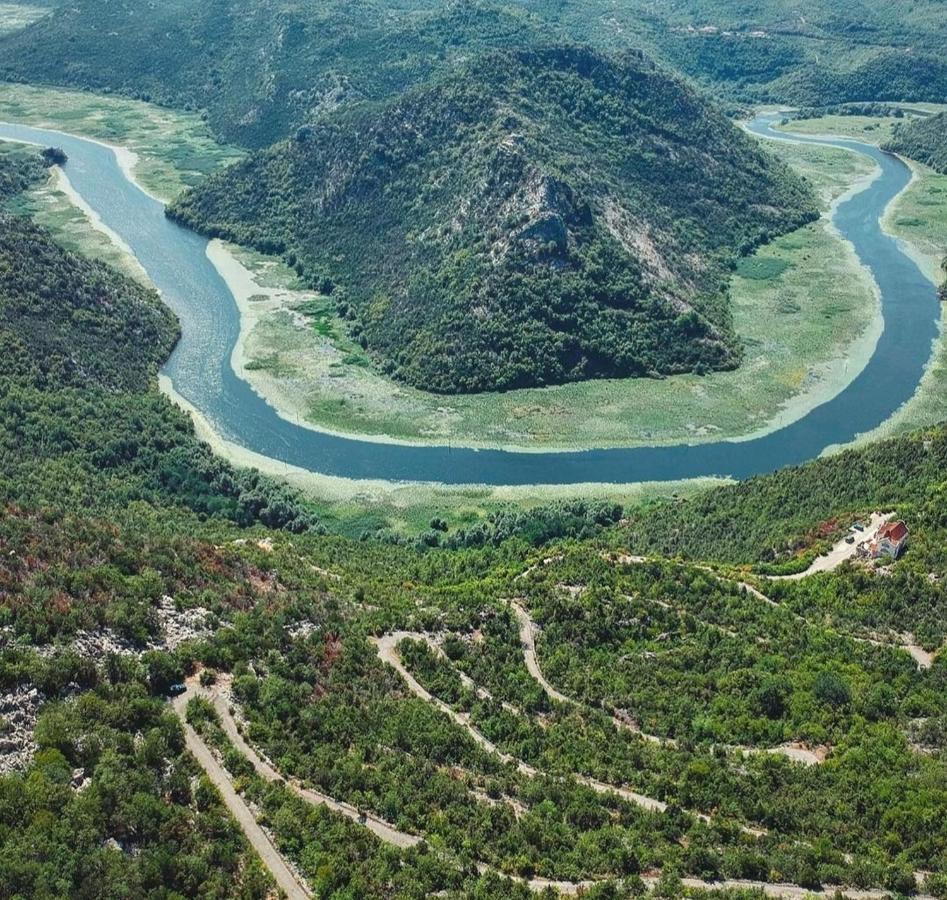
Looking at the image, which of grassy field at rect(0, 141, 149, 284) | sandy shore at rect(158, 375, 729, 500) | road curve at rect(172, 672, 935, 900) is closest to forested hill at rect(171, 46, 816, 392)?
grassy field at rect(0, 141, 149, 284)

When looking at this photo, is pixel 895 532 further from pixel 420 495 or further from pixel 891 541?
pixel 420 495

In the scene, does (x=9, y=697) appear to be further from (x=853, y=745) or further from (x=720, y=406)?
(x=720, y=406)

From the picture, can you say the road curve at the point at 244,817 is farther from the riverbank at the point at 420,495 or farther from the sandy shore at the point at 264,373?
the sandy shore at the point at 264,373

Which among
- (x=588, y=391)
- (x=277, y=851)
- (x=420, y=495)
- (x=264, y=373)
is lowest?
(x=420, y=495)

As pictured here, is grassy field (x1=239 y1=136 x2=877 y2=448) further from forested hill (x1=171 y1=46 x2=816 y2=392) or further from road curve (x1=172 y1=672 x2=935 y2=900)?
road curve (x1=172 y1=672 x2=935 y2=900)

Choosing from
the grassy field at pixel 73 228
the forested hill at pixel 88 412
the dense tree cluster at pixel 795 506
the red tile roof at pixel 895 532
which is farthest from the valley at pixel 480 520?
the red tile roof at pixel 895 532

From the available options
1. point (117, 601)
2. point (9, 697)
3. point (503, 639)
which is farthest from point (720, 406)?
point (9, 697)

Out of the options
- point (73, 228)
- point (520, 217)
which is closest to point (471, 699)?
point (520, 217)
